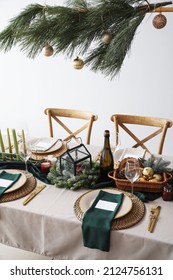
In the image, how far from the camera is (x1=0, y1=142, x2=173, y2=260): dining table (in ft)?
3.62

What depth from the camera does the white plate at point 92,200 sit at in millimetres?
1196

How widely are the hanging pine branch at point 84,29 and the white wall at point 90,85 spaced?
1830mm

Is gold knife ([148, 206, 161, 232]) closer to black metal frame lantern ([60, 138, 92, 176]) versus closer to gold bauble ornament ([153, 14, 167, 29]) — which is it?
black metal frame lantern ([60, 138, 92, 176])

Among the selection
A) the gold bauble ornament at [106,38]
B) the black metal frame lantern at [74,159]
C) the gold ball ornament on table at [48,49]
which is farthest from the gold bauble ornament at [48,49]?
the black metal frame lantern at [74,159]

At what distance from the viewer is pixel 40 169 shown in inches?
61.9

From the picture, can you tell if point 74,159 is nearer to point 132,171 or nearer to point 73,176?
point 73,176

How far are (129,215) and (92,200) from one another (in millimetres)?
175

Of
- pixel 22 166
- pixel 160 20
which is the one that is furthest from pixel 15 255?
pixel 160 20

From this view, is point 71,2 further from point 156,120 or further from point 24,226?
point 156,120

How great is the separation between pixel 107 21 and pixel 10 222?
0.89m

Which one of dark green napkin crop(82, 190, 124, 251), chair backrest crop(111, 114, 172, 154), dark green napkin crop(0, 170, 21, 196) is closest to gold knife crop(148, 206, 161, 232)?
dark green napkin crop(82, 190, 124, 251)

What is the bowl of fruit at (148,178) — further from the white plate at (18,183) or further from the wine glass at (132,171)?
the white plate at (18,183)

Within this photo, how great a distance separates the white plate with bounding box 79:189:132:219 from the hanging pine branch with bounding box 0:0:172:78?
571mm
